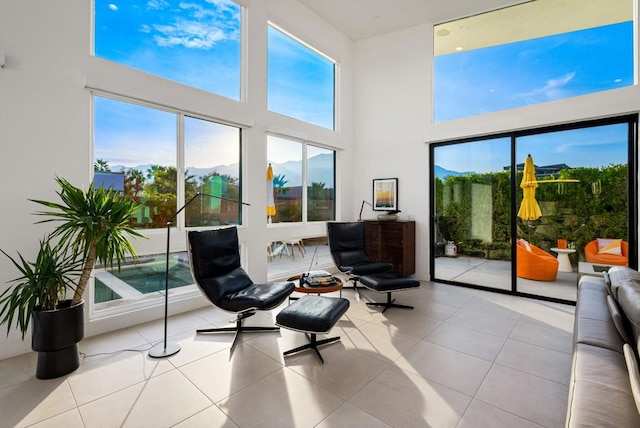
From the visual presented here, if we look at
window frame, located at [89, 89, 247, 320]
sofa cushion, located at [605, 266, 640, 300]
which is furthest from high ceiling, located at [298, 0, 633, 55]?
sofa cushion, located at [605, 266, 640, 300]

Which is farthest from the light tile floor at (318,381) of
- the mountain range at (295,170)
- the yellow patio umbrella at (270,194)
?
the yellow patio umbrella at (270,194)

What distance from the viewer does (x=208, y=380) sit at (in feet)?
8.06

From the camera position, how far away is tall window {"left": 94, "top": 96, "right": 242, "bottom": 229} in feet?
11.3

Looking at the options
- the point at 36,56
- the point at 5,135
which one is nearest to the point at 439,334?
the point at 5,135

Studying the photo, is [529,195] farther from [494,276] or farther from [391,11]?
[391,11]

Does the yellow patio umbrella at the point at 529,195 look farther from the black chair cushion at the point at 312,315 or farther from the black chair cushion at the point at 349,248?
the black chair cushion at the point at 312,315

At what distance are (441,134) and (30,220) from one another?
5666 mm

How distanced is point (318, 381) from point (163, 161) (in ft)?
10.2

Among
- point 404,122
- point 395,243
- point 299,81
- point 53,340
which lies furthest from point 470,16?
point 53,340

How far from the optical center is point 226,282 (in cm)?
336

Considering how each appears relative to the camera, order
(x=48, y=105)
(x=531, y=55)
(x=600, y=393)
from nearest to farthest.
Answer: (x=600, y=393)
(x=48, y=105)
(x=531, y=55)

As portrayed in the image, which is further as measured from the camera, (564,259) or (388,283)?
(564,259)

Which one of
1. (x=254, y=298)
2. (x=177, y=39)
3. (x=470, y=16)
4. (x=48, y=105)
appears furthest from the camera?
(x=470, y=16)

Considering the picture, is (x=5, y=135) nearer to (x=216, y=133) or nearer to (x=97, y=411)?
(x=216, y=133)
